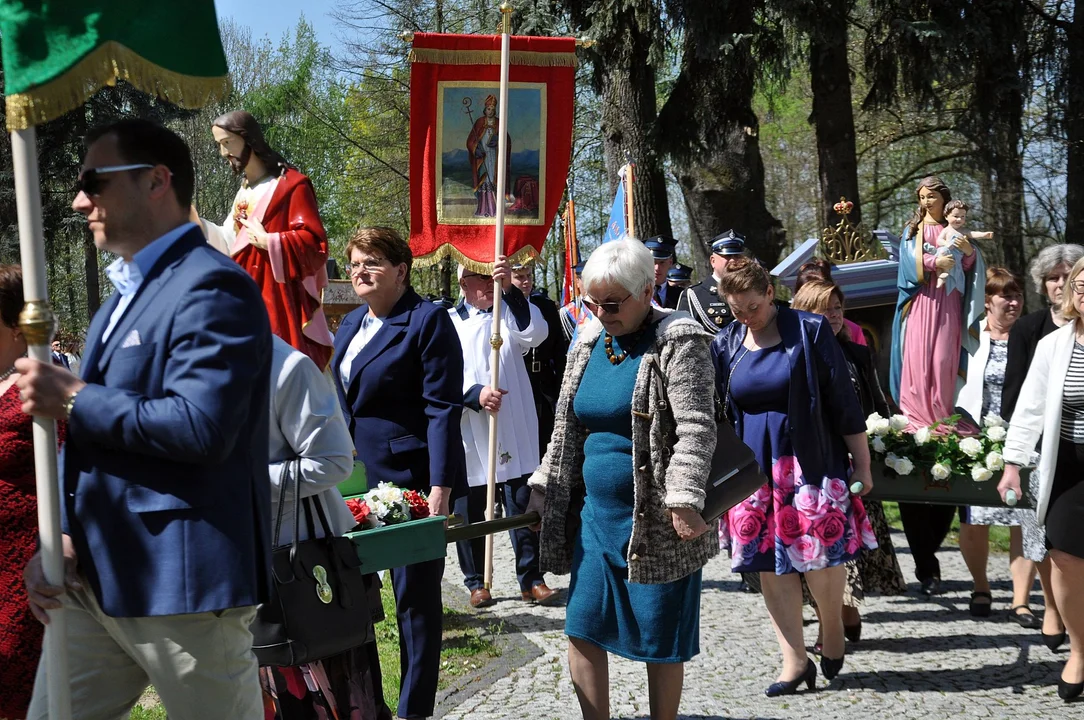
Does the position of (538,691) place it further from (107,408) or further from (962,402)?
(962,402)

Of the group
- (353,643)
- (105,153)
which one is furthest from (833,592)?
(105,153)

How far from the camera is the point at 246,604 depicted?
2.77 metres

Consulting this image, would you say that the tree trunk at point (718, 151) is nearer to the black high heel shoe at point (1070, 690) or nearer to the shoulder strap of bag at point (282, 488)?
the black high heel shoe at point (1070, 690)

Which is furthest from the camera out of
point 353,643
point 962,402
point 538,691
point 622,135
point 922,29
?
point 622,135

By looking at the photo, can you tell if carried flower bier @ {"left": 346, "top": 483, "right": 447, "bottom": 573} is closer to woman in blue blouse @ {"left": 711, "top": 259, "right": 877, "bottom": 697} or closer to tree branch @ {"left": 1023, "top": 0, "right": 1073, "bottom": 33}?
woman in blue blouse @ {"left": 711, "top": 259, "right": 877, "bottom": 697}

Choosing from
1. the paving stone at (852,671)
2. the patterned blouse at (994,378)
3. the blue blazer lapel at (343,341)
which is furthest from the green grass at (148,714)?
the patterned blouse at (994,378)

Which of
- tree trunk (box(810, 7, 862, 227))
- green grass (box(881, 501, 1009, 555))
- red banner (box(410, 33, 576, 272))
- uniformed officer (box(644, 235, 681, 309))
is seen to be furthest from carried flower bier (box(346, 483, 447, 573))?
tree trunk (box(810, 7, 862, 227))

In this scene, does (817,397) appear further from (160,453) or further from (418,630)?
(160,453)

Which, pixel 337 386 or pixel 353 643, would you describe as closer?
pixel 353 643

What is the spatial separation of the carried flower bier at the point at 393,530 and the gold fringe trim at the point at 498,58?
3.45 metres

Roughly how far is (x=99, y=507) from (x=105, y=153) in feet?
2.61

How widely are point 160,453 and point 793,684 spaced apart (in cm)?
396

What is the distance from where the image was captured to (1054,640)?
21.3 feet

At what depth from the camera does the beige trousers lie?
2814mm
